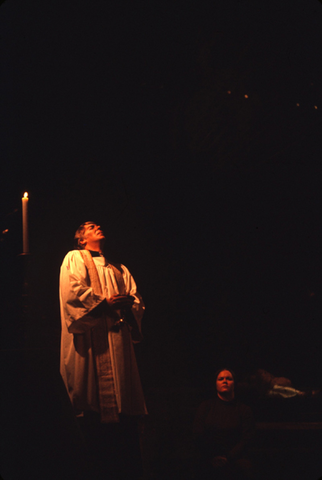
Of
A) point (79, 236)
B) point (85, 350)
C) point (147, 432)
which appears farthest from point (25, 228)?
point (147, 432)

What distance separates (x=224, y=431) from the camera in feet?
12.1

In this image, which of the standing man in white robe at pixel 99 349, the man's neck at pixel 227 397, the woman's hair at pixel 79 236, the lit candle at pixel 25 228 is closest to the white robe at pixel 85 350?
the standing man in white robe at pixel 99 349

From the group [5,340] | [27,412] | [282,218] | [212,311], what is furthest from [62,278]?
[282,218]

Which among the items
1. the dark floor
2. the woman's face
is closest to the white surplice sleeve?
the dark floor

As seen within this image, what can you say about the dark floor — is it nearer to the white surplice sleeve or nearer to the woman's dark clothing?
the woman's dark clothing

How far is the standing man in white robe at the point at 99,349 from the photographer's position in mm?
3568

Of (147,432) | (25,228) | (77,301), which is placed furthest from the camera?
(147,432)

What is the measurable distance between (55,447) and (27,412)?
27 cm

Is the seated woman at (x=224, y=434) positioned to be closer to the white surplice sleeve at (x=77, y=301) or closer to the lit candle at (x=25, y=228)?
the white surplice sleeve at (x=77, y=301)

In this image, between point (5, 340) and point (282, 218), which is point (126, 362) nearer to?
point (5, 340)

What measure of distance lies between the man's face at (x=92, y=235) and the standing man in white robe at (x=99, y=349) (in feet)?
0.37

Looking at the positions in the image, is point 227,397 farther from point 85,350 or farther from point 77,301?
point 77,301

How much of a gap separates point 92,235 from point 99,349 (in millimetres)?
860

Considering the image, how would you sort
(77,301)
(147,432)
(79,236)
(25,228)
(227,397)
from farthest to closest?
(79,236)
(147,432)
(227,397)
(77,301)
(25,228)
